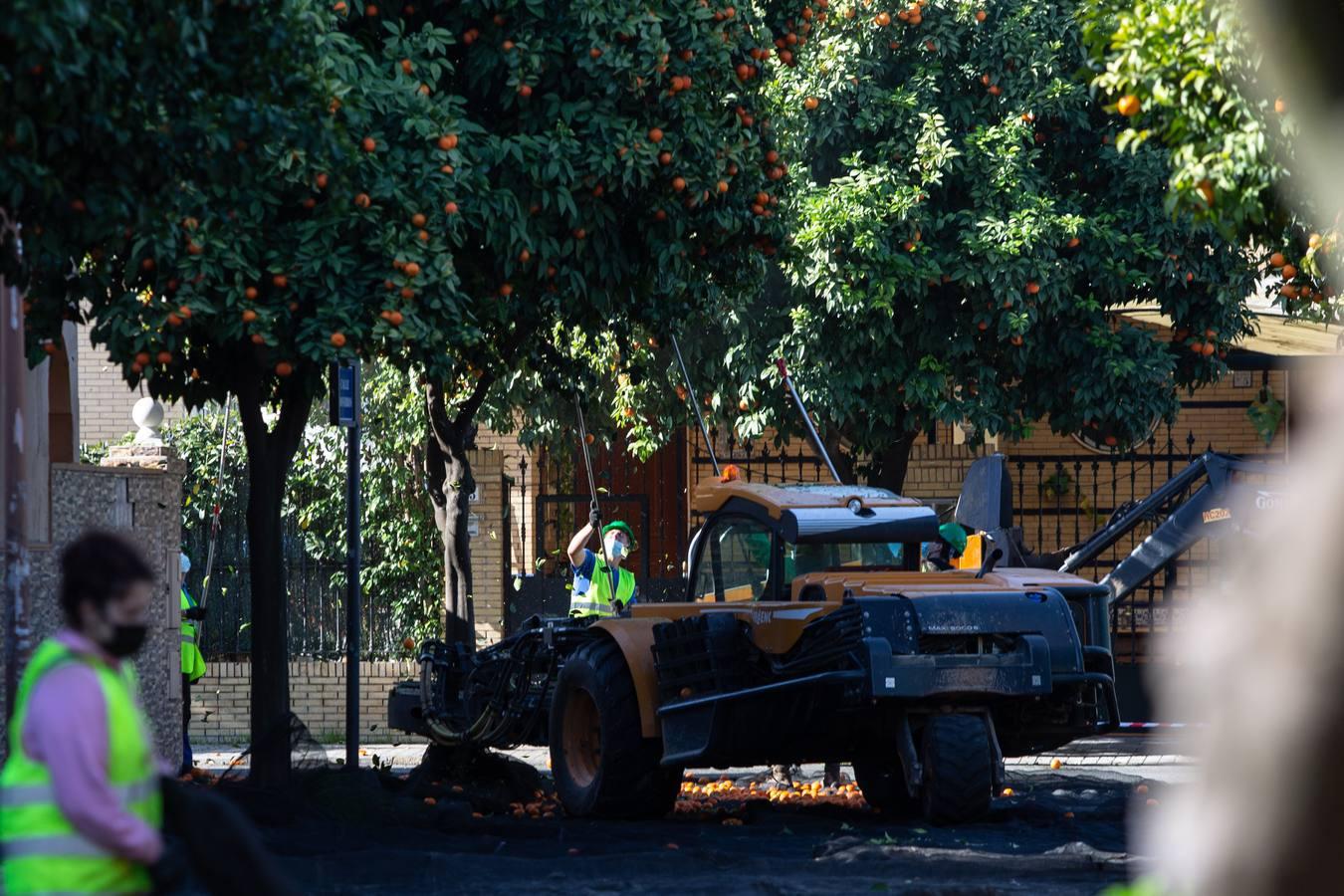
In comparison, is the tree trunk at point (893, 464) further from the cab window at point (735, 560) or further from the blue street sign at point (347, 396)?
the blue street sign at point (347, 396)

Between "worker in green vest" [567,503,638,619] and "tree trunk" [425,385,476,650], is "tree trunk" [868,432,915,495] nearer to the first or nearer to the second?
"worker in green vest" [567,503,638,619]

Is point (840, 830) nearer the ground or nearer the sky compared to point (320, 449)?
nearer the ground

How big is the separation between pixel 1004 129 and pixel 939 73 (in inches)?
37.1

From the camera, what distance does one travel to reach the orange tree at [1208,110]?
9336 mm

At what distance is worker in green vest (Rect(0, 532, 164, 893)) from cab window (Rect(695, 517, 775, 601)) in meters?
7.82

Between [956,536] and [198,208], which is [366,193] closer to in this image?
[198,208]

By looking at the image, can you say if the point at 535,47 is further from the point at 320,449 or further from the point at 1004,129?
the point at 320,449

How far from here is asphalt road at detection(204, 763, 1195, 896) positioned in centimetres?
870

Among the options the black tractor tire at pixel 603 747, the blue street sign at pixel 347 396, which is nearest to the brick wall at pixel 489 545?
the blue street sign at pixel 347 396

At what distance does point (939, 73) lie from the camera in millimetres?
17812

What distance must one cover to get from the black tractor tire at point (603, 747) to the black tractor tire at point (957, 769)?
1.79 m

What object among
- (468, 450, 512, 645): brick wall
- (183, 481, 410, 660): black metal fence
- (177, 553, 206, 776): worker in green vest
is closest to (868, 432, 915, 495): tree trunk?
(468, 450, 512, 645): brick wall

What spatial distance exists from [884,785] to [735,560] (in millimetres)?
1773

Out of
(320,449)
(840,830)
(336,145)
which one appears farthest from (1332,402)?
(320,449)
